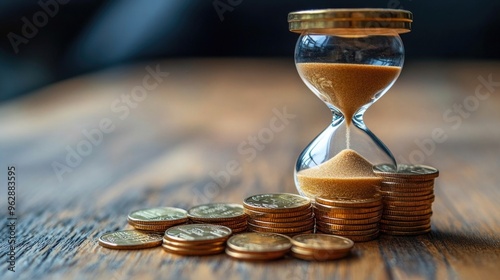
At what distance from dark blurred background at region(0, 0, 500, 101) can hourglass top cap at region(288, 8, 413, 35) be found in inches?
102

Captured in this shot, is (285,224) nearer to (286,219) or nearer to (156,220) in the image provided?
(286,219)

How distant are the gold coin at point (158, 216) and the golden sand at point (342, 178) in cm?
30

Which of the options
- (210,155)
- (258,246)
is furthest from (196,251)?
(210,155)

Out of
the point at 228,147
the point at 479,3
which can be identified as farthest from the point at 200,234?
the point at 479,3

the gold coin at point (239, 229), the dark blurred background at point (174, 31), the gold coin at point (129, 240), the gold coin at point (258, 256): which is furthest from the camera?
the dark blurred background at point (174, 31)

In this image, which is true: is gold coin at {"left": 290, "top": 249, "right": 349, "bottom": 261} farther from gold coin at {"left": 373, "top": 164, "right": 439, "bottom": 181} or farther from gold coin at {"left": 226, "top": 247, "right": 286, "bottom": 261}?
gold coin at {"left": 373, "top": 164, "right": 439, "bottom": 181}

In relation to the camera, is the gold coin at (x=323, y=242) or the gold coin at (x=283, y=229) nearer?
the gold coin at (x=323, y=242)

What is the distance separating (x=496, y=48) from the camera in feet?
13.7

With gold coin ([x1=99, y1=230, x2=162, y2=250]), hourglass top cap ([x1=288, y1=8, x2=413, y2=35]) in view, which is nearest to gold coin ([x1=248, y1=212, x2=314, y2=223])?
gold coin ([x1=99, y1=230, x2=162, y2=250])

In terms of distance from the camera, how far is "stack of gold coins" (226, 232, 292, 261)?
137 cm

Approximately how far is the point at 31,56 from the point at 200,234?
9.92ft

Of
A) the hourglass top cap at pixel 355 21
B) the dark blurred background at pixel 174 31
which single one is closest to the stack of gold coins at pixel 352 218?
the hourglass top cap at pixel 355 21

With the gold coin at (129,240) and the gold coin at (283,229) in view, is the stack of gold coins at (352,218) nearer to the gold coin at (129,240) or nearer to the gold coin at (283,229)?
the gold coin at (283,229)

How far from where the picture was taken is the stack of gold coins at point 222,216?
159cm
